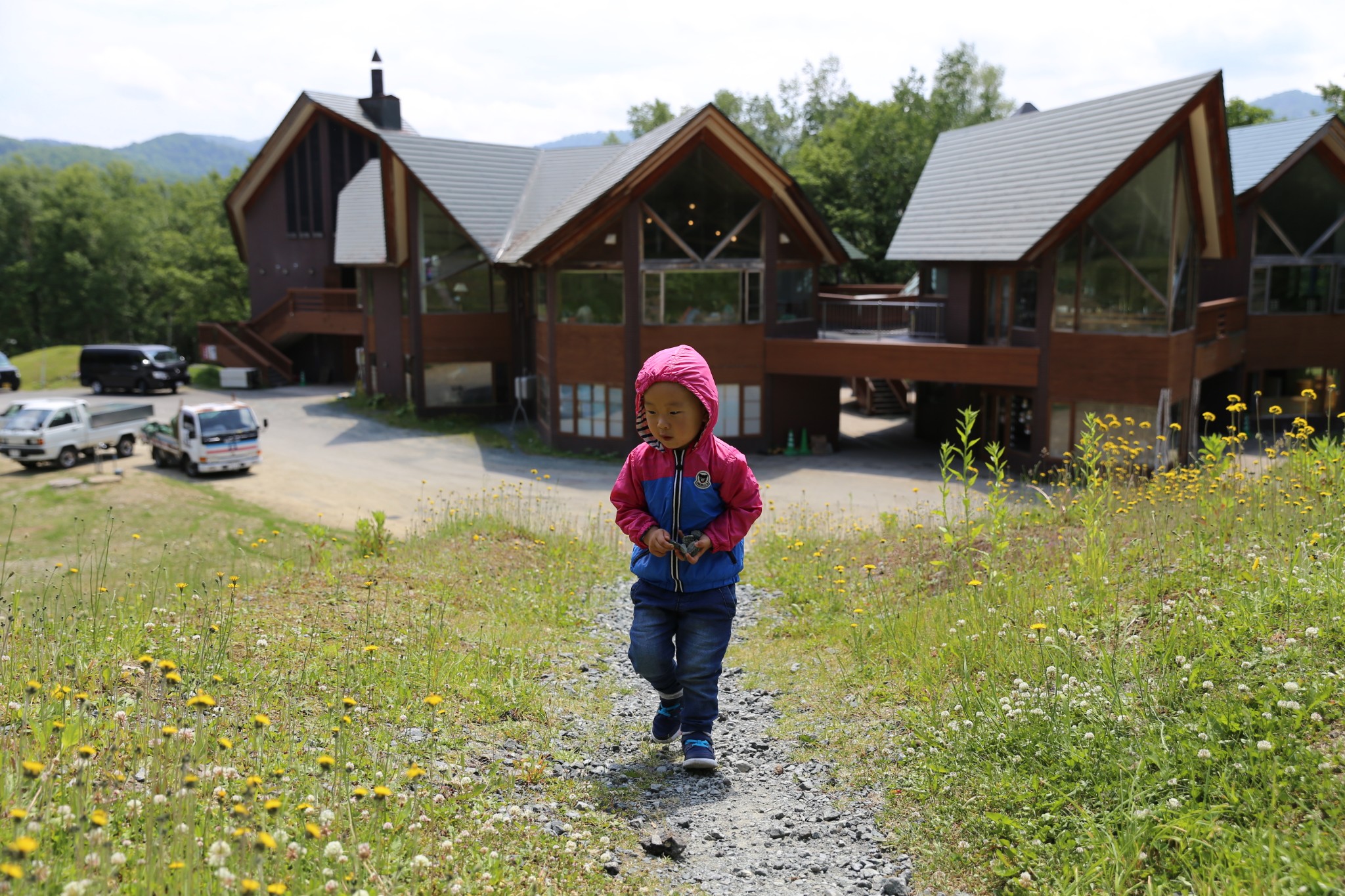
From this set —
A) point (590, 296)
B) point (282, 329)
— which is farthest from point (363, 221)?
point (590, 296)

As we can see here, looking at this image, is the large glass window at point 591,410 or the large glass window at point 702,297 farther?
the large glass window at point 591,410

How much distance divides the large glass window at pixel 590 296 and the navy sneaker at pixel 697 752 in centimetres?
2146

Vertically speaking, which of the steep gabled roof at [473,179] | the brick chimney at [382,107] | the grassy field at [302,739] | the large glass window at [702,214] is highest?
the brick chimney at [382,107]

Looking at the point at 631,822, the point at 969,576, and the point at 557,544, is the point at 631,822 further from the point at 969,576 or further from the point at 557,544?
the point at 557,544

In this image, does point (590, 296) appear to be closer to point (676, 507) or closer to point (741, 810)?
point (676, 507)

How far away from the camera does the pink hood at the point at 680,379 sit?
18.8 feet

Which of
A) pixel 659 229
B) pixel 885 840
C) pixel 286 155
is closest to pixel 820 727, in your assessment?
pixel 885 840

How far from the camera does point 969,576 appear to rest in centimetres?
852

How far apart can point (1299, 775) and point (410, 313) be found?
3174 centimetres

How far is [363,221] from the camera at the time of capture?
37062 millimetres

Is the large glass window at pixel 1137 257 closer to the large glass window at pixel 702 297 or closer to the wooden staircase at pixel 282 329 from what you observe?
the large glass window at pixel 702 297

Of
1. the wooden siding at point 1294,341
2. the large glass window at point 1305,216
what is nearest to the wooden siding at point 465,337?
the wooden siding at point 1294,341

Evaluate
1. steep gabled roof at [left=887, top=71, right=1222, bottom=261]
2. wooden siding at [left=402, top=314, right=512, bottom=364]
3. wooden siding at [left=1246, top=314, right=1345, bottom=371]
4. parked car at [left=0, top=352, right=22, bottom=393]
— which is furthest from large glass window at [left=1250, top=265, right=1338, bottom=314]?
parked car at [left=0, top=352, right=22, bottom=393]

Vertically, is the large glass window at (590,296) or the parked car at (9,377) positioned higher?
the large glass window at (590,296)
